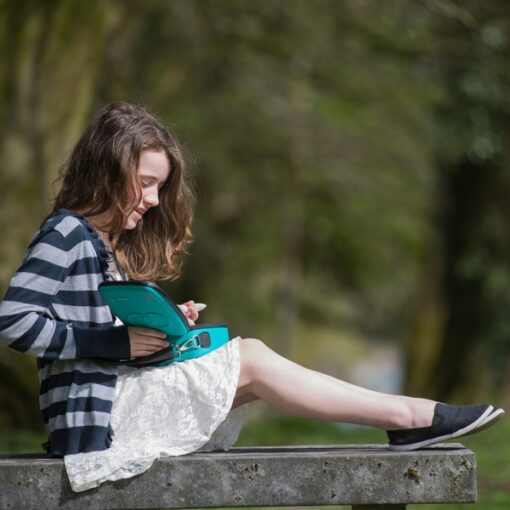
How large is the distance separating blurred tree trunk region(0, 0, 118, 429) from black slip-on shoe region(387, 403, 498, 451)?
19.1ft

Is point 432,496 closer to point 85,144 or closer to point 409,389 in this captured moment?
point 85,144

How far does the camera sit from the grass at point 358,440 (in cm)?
569

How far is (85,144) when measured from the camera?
384cm

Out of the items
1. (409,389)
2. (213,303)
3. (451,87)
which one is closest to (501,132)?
(451,87)

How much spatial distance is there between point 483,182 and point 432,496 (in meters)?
10.2

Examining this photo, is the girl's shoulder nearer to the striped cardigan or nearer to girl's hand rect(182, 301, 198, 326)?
the striped cardigan

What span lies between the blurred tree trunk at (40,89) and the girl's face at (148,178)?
5262mm

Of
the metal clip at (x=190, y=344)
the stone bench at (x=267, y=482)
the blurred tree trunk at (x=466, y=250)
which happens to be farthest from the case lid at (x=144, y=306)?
the blurred tree trunk at (x=466, y=250)

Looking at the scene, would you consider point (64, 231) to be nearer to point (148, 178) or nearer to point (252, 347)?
point (148, 178)

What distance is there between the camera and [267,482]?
338 centimetres

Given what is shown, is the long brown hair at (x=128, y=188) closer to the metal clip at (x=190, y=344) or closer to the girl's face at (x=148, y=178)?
the girl's face at (x=148, y=178)

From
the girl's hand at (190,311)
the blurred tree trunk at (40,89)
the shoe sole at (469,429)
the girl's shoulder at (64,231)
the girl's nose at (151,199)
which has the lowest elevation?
the shoe sole at (469,429)

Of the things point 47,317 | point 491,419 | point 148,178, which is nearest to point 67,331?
point 47,317

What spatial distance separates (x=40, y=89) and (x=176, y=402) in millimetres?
5955
